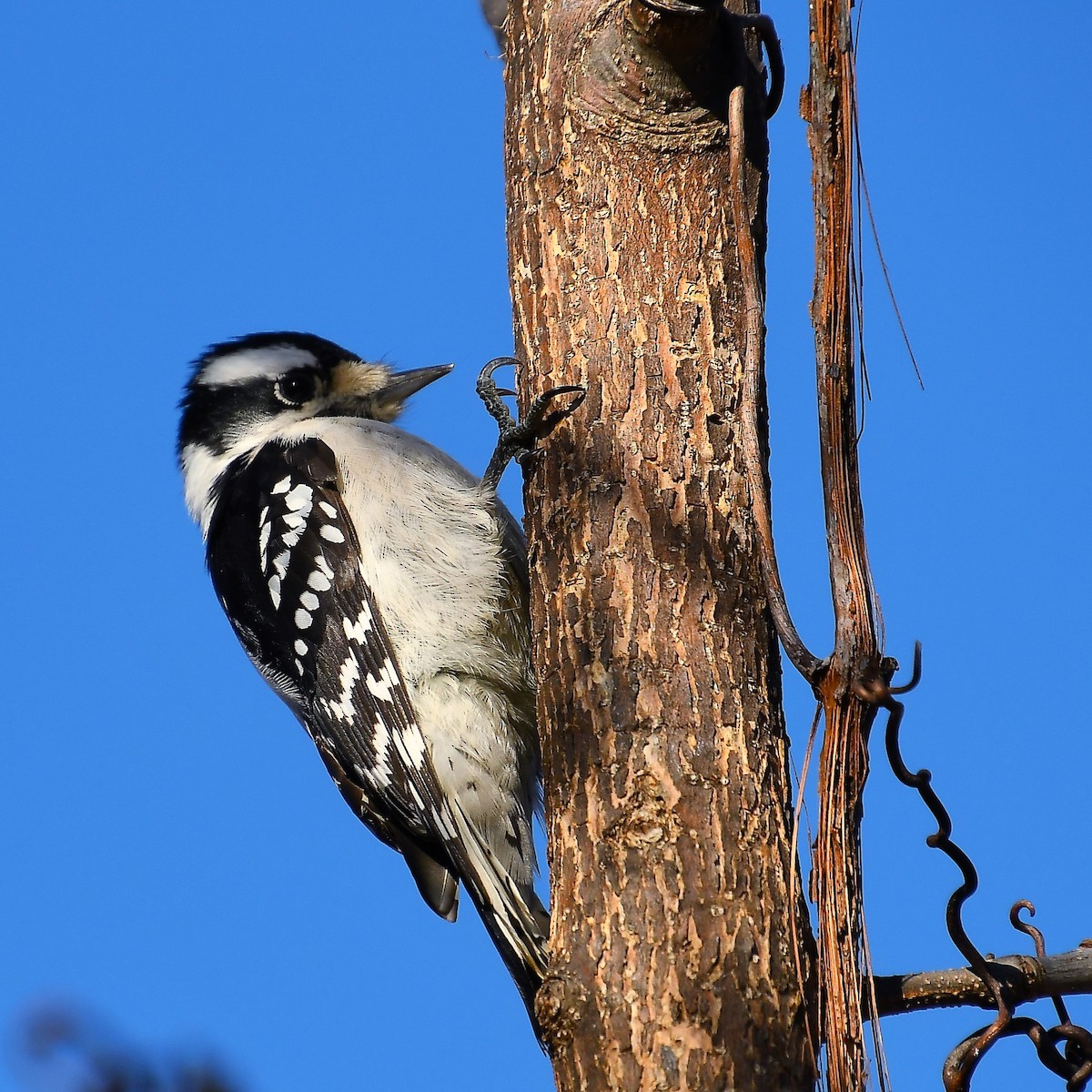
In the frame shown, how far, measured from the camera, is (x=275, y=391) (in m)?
4.47

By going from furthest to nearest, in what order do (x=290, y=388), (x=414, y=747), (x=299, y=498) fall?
(x=290, y=388), (x=299, y=498), (x=414, y=747)

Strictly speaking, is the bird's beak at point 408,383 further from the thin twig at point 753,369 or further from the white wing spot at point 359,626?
the thin twig at point 753,369

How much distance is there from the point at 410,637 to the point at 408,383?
1.18m

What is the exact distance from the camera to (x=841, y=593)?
1.97m

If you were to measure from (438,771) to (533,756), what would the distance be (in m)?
A: 0.30

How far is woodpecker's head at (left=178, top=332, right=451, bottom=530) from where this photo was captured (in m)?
4.48

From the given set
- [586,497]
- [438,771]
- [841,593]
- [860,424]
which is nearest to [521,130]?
[586,497]

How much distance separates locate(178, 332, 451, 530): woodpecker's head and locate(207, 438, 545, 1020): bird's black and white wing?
1.18 feet

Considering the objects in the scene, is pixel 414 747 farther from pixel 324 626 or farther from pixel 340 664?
pixel 324 626

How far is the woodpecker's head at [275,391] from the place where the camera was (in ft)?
14.7

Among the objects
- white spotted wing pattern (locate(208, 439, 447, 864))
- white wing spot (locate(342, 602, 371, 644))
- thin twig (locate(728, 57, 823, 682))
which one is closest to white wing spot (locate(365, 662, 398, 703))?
white spotted wing pattern (locate(208, 439, 447, 864))

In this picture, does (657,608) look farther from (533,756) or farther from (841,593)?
(533,756)

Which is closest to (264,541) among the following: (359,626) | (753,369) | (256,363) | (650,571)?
(359,626)

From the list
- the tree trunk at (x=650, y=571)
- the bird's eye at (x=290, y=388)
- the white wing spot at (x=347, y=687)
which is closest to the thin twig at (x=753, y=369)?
the tree trunk at (x=650, y=571)
